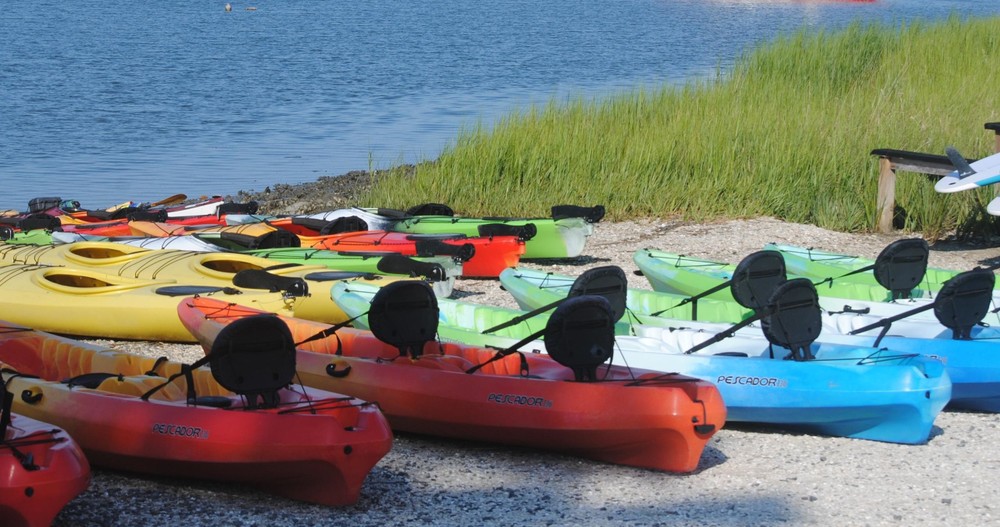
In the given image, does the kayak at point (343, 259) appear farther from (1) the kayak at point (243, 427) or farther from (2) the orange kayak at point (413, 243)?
(1) the kayak at point (243, 427)

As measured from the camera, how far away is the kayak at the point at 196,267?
7.83m

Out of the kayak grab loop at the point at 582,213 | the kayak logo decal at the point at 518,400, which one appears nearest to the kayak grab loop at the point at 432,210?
the kayak grab loop at the point at 582,213

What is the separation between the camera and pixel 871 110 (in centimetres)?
1293

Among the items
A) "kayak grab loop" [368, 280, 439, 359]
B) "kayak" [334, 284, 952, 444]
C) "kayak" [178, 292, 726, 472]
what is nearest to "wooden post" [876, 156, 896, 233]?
"kayak" [334, 284, 952, 444]

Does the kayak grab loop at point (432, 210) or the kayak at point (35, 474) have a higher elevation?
the kayak at point (35, 474)

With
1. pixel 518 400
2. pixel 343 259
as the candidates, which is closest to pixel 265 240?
pixel 343 259

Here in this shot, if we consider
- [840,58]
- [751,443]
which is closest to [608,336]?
[751,443]

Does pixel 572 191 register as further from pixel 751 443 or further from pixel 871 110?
pixel 751 443

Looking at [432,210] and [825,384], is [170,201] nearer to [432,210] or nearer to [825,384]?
[432,210]

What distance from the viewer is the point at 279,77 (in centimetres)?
2597

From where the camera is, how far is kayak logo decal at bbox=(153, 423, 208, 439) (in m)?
4.98

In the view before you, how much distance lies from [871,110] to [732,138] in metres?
1.85

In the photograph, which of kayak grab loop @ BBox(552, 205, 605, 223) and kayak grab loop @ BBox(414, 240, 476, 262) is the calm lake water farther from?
kayak grab loop @ BBox(414, 240, 476, 262)

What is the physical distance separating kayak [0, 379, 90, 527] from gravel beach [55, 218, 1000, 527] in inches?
16.0
